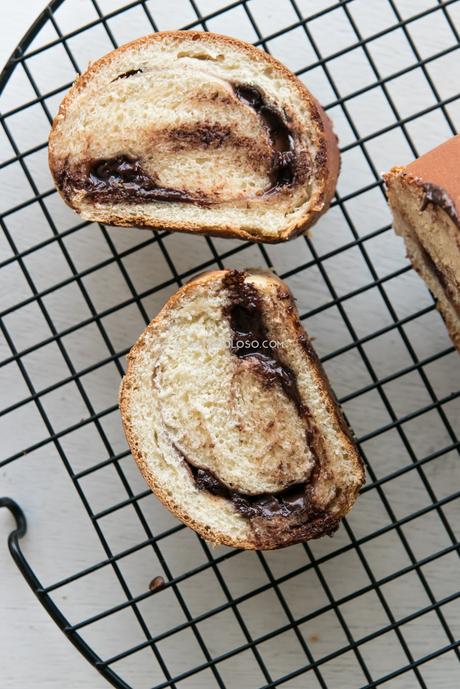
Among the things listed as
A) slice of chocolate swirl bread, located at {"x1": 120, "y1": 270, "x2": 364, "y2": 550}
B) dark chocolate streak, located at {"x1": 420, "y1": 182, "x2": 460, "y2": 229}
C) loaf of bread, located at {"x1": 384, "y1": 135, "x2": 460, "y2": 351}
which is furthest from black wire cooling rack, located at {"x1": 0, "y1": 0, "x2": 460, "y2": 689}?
dark chocolate streak, located at {"x1": 420, "y1": 182, "x2": 460, "y2": 229}

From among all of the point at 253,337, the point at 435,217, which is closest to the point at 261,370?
the point at 253,337

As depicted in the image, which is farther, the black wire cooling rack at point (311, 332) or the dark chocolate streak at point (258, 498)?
the black wire cooling rack at point (311, 332)

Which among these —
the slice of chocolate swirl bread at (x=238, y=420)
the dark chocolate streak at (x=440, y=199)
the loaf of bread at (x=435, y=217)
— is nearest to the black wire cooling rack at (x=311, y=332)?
the loaf of bread at (x=435, y=217)

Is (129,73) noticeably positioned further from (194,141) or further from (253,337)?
(253,337)

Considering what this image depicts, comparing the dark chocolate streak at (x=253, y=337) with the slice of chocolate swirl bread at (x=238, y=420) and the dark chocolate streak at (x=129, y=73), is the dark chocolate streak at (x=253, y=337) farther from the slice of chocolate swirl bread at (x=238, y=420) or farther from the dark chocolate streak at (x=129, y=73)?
the dark chocolate streak at (x=129, y=73)

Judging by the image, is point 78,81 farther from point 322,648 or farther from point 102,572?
point 322,648
